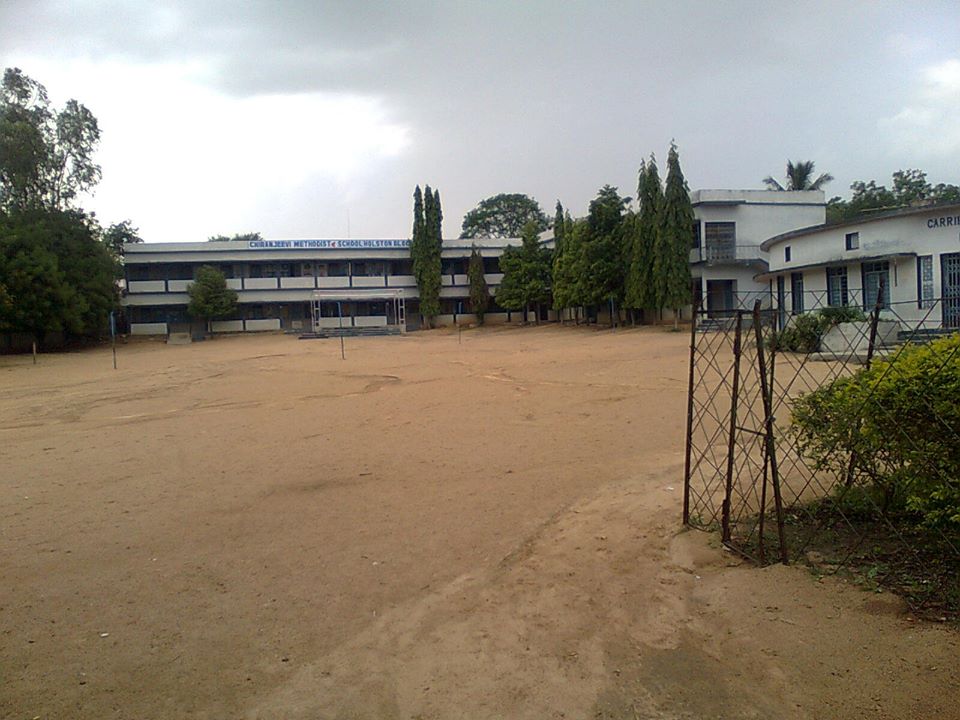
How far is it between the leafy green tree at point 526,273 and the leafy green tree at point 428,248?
478cm

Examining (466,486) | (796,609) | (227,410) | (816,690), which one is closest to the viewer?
(816,690)

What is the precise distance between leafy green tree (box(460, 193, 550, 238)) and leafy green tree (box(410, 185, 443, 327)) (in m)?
19.4

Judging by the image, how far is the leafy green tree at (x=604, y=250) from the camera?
34969mm

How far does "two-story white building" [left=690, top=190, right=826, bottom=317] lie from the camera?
34688 mm

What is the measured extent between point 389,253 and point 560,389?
36.6 metres

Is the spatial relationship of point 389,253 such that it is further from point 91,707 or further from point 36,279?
point 91,707

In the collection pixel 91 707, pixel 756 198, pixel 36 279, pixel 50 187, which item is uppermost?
pixel 50 187

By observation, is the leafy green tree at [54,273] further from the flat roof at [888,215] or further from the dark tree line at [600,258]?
the flat roof at [888,215]

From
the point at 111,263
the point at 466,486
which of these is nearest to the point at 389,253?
the point at 111,263

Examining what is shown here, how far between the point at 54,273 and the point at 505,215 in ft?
139

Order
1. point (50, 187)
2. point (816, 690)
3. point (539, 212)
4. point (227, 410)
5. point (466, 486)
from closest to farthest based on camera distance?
1. point (816, 690)
2. point (466, 486)
3. point (227, 410)
4. point (50, 187)
5. point (539, 212)

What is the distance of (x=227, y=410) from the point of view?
13539 mm

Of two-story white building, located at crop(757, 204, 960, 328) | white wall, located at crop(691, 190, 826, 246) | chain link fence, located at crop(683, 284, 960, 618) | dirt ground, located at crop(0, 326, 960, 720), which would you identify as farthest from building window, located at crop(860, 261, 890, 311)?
chain link fence, located at crop(683, 284, 960, 618)

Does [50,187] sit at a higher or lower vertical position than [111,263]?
higher
